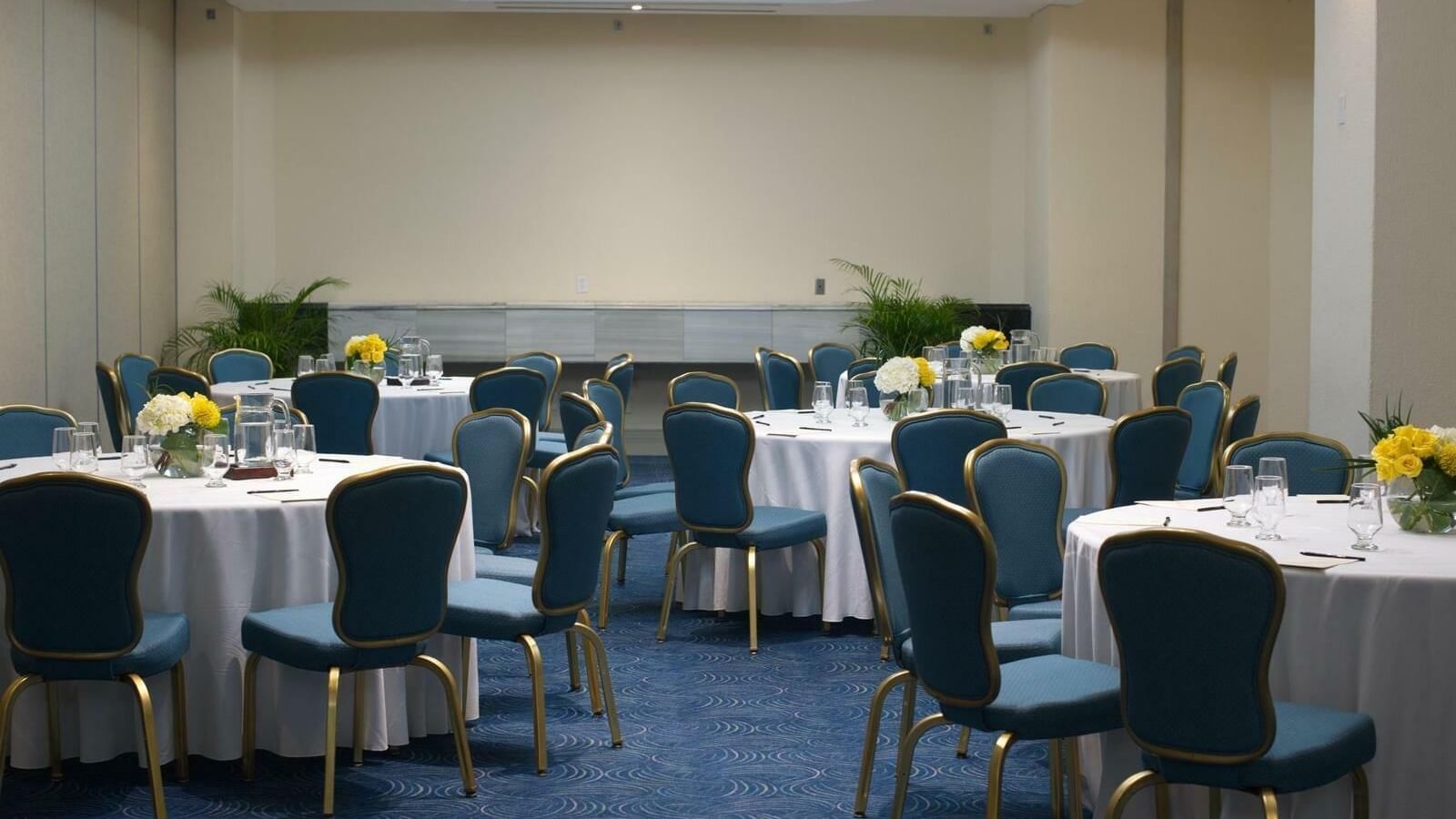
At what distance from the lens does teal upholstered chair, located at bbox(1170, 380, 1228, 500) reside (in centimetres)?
764

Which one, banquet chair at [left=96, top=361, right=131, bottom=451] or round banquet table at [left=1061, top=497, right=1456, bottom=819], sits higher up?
banquet chair at [left=96, top=361, right=131, bottom=451]

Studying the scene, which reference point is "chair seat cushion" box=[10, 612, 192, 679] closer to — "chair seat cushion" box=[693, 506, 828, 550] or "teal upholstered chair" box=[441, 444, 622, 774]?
"teal upholstered chair" box=[441, 444, 622, 774]

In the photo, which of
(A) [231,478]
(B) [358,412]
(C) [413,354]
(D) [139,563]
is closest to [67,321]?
(C) [413,354]

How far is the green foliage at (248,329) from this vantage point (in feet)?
40.7

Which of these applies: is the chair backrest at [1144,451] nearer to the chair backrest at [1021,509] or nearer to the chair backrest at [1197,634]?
the chair backrest at [1021,509]

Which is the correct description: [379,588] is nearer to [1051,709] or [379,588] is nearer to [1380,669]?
[1051,709]

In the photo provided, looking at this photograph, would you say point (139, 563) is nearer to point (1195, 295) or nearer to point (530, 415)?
point (530, 415)

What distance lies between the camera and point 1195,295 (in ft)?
43.7

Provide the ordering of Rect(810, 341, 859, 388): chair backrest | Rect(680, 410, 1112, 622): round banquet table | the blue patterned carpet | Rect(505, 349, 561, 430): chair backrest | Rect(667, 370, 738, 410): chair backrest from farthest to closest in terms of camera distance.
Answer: Rect(810, 341, 859, 388): chair backrest → Rect(505, 349, 561, 430): chair backrest → Rect(667, 370, 738, 410): chair backrest → Rect(680, 410, 1112, 622): round banquet table → the blue patterned carpet

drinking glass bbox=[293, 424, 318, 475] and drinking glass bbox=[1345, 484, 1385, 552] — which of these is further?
drinking glass bbox=[293, 424, 318, 475]

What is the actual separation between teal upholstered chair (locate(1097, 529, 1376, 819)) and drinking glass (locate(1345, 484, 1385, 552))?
783mm

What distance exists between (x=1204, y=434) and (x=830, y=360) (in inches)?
144

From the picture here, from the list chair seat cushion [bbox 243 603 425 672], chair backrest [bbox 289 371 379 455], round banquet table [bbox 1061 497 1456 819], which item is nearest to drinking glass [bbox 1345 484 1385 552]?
round banquet table [bbox 1061 497 1456 819]

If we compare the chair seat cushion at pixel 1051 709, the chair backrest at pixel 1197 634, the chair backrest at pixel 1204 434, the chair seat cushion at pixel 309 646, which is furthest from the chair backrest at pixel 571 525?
the chair backrest at pixel 1204 434
